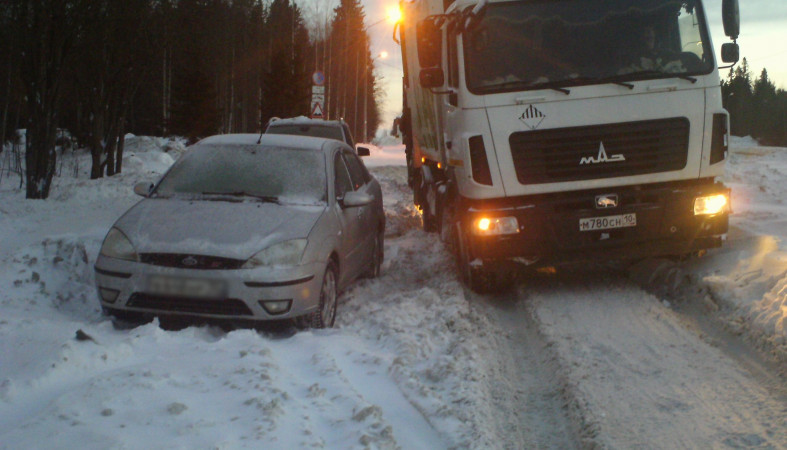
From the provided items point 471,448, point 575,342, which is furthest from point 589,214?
point 471,448

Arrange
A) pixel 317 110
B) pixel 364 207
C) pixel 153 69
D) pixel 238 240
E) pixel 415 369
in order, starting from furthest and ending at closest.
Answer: pixel 317 110, pixel 153 69, pixel 364 207, pixel 238 240, pixel 415 369

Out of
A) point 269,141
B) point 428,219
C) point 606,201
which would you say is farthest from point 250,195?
point 428,219

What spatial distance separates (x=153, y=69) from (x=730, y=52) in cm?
1695

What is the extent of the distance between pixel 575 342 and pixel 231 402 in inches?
111

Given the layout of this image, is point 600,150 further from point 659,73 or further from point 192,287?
point 192,287

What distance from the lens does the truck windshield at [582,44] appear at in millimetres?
6973

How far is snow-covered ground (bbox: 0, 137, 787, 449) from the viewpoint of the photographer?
147 inches

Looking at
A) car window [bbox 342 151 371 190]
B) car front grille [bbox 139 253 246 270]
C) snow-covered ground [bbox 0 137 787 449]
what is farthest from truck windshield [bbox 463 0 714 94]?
car front grille [bbox 139 253 246 270]

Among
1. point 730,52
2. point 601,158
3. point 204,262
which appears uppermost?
point 730,52

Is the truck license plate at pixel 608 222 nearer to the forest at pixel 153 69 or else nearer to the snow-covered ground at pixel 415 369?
the snow-covered ground at pixel 415 369

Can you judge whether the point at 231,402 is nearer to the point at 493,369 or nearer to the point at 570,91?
the point at 493,369

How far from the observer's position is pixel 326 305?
601cm

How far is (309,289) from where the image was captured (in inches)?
222

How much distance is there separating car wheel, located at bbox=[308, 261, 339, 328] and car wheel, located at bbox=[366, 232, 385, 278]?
6.01 feet
